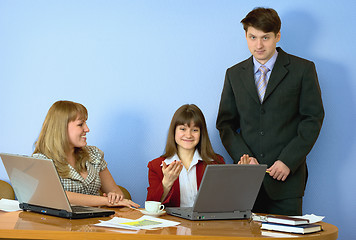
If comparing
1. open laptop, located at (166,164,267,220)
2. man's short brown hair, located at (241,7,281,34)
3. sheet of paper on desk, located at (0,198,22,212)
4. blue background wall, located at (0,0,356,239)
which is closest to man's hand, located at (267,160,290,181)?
blue background wall, located at (0,0,356,239)

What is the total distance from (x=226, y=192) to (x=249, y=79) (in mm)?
1102

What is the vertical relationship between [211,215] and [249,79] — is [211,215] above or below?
below

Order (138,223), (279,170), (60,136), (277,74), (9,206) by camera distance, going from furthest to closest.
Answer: (277,74) < (279,170) < (60,136) < (9,206) < (138,223)

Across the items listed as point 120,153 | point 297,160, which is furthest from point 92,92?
point 297,160

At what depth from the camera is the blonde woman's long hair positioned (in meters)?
2.49

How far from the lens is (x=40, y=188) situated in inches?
76.9

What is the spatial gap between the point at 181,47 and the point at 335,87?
111cm

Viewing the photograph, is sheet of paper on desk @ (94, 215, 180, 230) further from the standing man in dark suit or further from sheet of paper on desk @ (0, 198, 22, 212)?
the standing man in dark suit

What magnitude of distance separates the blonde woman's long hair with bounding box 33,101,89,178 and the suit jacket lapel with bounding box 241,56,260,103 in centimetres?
102

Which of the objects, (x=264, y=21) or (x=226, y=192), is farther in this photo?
(x=264, y=21)

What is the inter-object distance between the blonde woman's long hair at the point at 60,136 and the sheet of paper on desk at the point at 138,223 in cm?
68

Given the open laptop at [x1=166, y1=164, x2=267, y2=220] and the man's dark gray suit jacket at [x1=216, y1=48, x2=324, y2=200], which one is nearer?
the open laptop at [x1=166, y1=164, x2=267, y2=220]

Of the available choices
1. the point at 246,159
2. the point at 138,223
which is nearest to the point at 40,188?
the point at 138,223

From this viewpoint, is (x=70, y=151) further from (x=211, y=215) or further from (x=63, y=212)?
(x=211, y=215)
